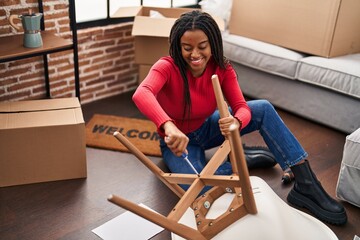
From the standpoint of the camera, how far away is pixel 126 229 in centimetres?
200

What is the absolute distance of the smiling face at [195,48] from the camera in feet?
5.90

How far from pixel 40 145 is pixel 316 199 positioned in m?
1.30

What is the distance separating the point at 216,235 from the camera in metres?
1.52

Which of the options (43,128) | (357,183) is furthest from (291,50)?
(43,128)

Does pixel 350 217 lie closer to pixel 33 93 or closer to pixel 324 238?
pixel 324 238

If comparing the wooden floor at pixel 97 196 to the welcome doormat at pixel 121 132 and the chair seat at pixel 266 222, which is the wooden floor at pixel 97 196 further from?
the chair seat at pixel 266 222

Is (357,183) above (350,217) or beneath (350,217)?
above

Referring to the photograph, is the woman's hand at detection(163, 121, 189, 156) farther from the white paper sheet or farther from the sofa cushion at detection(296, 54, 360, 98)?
the sofa cushion at detection(296, 54, 360, 98)

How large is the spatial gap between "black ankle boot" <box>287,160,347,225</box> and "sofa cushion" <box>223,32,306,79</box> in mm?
1076

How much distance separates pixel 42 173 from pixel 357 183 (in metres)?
1.49

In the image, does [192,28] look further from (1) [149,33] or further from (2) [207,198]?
(1) [149,33]

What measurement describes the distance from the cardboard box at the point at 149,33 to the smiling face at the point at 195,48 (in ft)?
3.45

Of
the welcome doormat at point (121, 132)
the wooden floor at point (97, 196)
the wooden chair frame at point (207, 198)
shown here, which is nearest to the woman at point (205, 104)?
the wooden floor at point (97, 196)

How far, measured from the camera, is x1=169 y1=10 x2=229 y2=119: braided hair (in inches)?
72.1
